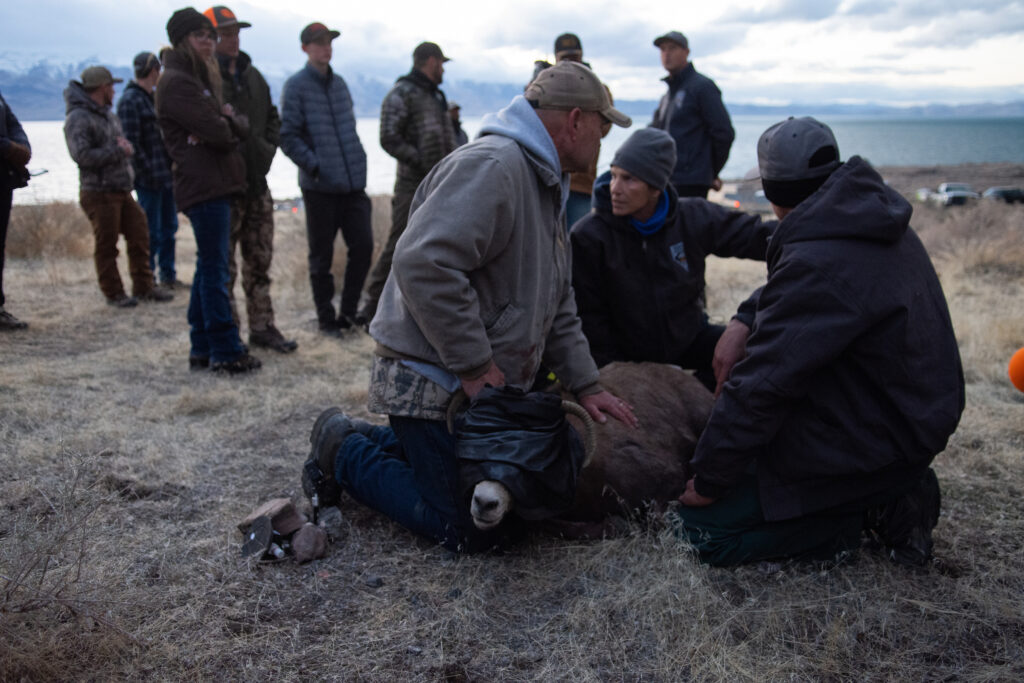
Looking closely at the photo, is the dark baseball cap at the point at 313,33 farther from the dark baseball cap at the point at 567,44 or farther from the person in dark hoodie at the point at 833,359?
the person in dark hoodie at the point at 833,359

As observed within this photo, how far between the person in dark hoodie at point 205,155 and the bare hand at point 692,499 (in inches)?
143

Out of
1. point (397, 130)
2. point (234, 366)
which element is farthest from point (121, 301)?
point (397, 130)

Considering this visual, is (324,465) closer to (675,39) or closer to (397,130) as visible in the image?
(397,130)

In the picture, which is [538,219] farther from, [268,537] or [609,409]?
[268,537]

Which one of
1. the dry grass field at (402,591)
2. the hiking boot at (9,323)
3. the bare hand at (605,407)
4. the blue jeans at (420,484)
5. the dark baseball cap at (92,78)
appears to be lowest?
the dry grass field at (402,591)

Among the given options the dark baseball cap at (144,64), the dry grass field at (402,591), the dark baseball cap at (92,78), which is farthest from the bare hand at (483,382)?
the dark baseball cap at (144,64)

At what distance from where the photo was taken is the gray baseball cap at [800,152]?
9.34 feet

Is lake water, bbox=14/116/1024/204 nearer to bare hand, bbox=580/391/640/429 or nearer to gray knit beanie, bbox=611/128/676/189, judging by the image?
gray knit beanie, bbox=611/128/676/189

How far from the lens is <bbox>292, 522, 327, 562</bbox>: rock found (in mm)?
3207

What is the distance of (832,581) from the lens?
304cm

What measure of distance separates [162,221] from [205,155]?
13.0 feet

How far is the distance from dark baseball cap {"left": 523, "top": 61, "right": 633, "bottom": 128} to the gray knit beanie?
1028 millimetres

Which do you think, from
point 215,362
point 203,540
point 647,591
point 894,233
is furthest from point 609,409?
point 215,362

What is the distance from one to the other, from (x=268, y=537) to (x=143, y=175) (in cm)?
668
